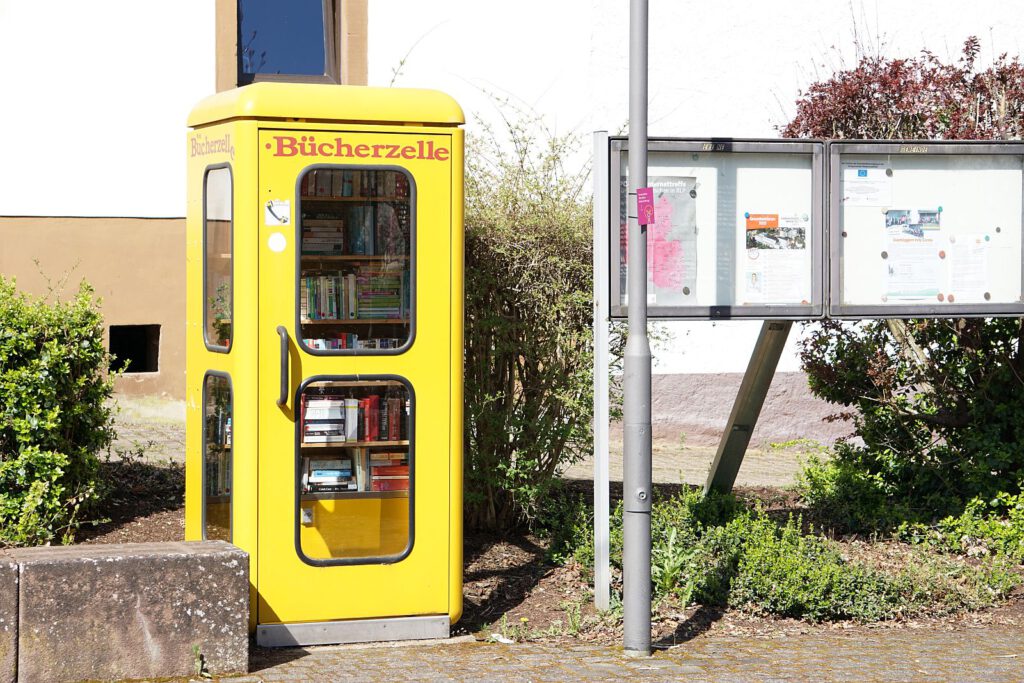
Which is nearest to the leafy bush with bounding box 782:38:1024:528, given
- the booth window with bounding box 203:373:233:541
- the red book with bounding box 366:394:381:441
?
the red book with bounding box 366:394:381:441

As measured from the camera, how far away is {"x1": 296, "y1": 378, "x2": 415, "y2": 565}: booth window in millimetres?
6152

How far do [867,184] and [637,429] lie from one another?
231 centimetres

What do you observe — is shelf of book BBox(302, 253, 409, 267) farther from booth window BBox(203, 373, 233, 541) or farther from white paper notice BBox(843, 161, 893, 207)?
white paper notice BBox(843, 161, 893, 207)

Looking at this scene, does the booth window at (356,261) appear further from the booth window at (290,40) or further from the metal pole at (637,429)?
the booth window at (290,40)

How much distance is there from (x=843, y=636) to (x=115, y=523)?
163 inches

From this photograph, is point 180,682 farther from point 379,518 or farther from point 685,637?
point 685,637

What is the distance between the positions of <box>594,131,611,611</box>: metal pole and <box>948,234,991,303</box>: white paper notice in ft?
7.05

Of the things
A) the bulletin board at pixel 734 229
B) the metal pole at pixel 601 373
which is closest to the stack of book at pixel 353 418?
the metal pole at pixel 601 373

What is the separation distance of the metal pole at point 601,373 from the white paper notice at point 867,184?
5.06 feet

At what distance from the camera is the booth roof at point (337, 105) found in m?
5.89

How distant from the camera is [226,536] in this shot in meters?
6.38

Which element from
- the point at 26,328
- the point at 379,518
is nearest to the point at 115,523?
the point at 26,328

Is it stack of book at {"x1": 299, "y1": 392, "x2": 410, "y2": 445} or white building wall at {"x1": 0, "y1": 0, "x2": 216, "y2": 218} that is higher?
white building wall at {"x1": 0, "y1": 0, "x2": 216, "y2": 218}

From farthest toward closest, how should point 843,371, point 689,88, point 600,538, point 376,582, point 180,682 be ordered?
point 689,88 → point 843,371 → point 600,538 → point 376,582 → point 180,682
